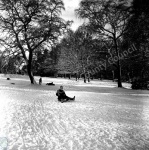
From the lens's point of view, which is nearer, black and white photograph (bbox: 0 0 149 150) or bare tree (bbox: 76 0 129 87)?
black and white photograph (bbox: 0 0 149 150)

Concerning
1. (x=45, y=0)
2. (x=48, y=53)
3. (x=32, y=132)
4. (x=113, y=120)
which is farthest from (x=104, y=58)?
(x=32, y=132)

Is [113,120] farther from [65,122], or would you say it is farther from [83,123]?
[65,122]

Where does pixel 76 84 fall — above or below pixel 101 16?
below

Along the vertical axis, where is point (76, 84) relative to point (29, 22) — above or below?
below

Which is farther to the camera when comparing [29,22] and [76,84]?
[76,84]

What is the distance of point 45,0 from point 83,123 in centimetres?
2179

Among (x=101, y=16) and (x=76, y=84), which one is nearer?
(x=101, y=16)

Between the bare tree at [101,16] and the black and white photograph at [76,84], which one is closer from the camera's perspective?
the black and white photograph at [76,84]

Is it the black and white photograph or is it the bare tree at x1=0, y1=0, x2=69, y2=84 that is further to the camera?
the bare tree at x1=0, y1=0, x2=69, y2=84

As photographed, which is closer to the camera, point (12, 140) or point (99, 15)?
point (12, 140)

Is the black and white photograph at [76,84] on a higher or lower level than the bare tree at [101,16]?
lower

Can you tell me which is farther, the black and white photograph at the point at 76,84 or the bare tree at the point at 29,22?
the bare tree at the point at 29,22

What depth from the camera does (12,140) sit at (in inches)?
234

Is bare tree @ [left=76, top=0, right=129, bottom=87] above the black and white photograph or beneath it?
above
